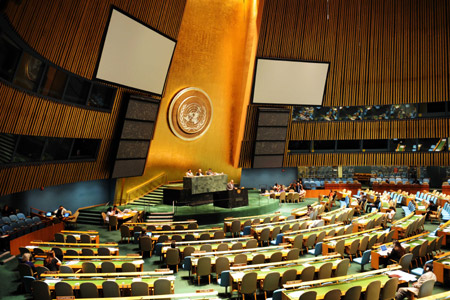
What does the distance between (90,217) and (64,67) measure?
722 centimetres

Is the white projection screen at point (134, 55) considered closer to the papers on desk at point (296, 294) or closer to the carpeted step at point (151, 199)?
the carpeted step at point (151, 199)

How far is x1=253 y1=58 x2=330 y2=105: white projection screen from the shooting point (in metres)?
20.1

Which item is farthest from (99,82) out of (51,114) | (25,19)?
(25,19)

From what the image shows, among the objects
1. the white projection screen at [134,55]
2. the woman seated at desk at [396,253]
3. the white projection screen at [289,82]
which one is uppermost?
the white projection screen at [289,82]

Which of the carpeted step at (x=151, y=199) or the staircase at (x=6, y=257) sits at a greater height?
the carpeted step at (x=151, y=199)

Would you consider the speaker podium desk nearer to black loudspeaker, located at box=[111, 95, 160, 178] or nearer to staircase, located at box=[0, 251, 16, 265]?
black loudspeaker, located at box=[111, 95, 160, 178]

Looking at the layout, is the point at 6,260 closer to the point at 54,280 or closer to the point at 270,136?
the point at 54,280

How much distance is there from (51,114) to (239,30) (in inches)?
506

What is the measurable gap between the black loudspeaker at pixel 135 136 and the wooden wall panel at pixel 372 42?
23.0ft

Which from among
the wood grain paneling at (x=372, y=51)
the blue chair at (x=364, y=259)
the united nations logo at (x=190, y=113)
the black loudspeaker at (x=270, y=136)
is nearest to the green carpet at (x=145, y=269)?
the blue chair at (x=364, y=259)

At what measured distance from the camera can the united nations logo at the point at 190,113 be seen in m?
20.2

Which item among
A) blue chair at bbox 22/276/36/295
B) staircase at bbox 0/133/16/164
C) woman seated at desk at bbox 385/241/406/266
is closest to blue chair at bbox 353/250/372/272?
woman seated at desk at bbox 385/241/406/266

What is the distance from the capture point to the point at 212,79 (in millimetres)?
21469

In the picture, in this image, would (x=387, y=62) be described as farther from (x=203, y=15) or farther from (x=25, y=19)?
(x=25, y=19)
